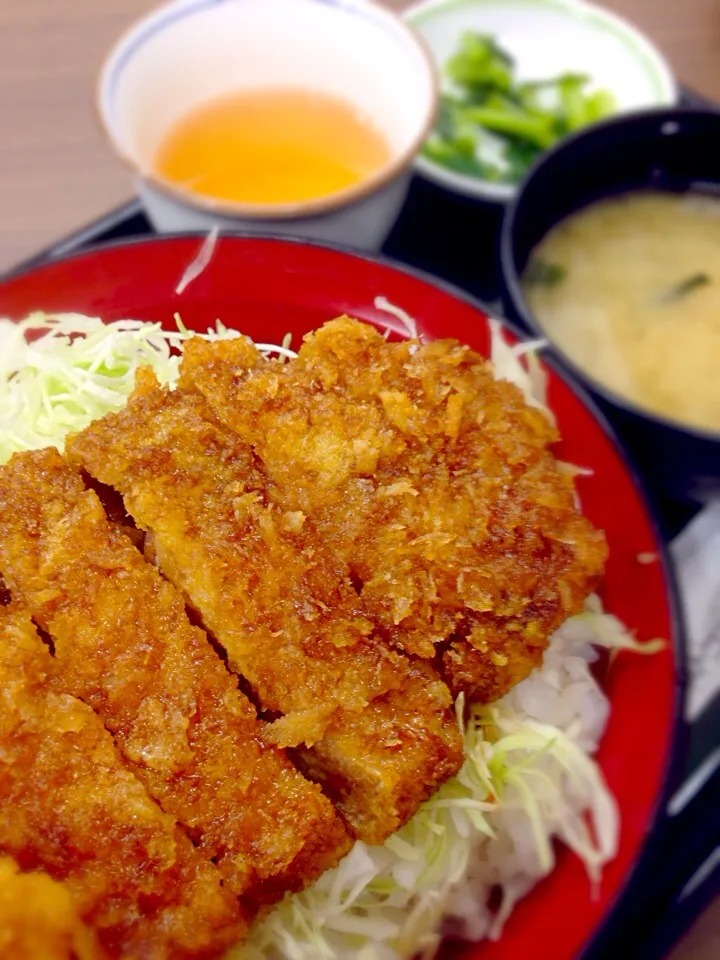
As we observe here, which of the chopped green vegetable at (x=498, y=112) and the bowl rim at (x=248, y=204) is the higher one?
the bowl rim at (x=248, y=204)

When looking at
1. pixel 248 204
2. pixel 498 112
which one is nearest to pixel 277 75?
pixel 248 204

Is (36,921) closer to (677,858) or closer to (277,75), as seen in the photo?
(677,858)

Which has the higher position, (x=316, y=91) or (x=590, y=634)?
(x=316, y=91)

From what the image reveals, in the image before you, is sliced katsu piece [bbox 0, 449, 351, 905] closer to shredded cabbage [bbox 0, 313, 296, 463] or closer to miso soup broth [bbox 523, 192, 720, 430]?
shredded cabbage [bbox 0, 313, 296, 463]

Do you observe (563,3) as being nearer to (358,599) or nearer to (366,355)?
(366,355)

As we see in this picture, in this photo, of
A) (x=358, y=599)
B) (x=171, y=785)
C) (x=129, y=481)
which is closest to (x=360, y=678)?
(x=358, y=599)

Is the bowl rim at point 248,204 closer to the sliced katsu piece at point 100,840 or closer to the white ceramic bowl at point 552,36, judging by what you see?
the white ceramic bowl at point 552,36

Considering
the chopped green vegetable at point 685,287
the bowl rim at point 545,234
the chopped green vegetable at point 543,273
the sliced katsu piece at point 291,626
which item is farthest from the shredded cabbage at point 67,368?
the chopped green vegetable at point 685,287
